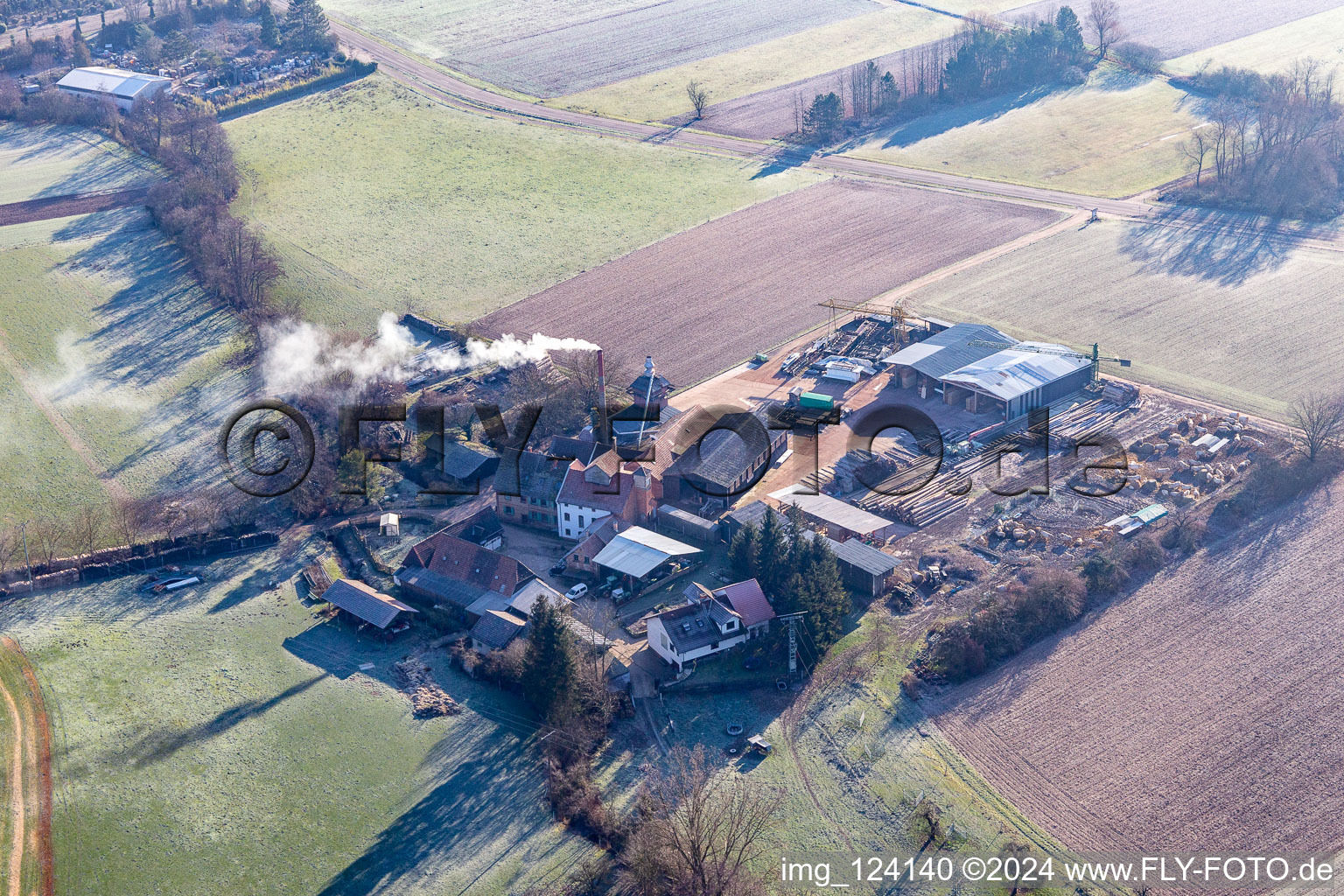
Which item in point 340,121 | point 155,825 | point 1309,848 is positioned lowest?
point 1309,848

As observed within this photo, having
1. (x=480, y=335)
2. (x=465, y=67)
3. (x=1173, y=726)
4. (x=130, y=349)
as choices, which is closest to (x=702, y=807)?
(x=1173, y=726)

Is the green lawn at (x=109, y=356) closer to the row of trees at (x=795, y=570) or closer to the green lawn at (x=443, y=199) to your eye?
the green lawn at (x=443, y=199)

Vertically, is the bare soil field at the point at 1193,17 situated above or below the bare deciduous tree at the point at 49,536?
above

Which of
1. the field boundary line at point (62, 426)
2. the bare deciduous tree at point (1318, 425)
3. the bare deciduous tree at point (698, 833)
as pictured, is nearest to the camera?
the bare deciduous tree at point (698, 833)

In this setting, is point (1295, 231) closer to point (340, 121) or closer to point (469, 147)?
point (469, 147)

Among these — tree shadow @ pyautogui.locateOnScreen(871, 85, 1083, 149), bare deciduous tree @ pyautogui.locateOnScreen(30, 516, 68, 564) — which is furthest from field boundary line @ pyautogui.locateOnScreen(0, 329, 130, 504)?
tree shadow @ pyautogui.locateOnScreen(871, 85, 1083, 149)

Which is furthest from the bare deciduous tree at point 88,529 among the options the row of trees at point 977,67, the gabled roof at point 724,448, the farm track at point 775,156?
the row of trees at point 977,67
